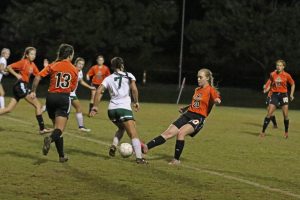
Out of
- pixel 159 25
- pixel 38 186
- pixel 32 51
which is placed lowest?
pixel 38 186

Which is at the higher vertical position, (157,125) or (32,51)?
(32,51)

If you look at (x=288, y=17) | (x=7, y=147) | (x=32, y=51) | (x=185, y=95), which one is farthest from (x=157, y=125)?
(x=288, y=17)

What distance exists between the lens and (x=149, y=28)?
47.2 meters

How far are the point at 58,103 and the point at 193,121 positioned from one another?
2576 millimetres

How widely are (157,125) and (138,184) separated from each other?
34.5 ft

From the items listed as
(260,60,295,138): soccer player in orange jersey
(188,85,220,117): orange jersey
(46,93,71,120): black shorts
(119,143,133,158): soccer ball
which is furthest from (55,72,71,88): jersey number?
(260,60,295,138): soccer player in orange jersey

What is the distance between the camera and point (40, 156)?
1170 centimetres

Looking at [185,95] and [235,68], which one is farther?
[235,68]

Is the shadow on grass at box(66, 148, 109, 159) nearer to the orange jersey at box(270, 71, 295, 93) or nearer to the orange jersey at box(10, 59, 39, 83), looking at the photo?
the orange jersey at box(10, 59, 39, 83)

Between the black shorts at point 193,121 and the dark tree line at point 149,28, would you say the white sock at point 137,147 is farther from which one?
the dark tree line at point 149,28

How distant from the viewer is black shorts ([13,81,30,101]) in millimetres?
15508

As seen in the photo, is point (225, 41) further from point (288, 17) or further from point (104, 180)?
point (104, 180)

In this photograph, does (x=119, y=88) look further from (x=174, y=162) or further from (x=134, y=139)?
(x=174, y=162)

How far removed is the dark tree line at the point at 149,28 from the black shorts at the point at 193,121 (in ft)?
111
